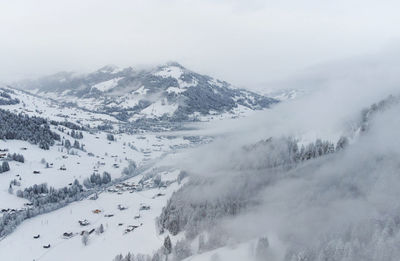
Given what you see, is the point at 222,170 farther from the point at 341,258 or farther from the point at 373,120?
the point at 341,258

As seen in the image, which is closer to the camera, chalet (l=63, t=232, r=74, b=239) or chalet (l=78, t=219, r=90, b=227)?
chalet (l=63, t=232, r=74, b=239)

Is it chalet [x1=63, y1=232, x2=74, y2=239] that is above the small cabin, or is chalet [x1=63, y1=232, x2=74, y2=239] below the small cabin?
above

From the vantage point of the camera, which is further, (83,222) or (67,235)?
(83,222)

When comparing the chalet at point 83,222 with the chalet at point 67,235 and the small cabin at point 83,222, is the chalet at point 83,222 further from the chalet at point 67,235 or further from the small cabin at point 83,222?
the chalet at point 67,235

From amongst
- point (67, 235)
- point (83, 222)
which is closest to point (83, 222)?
point (83, 222)

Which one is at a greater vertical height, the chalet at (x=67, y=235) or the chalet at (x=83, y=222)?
the chalet at (x=67, y=235)

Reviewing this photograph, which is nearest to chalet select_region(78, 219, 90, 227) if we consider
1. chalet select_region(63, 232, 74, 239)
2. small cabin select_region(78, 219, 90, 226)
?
small cabin select_region(78, 219, 90, 226)

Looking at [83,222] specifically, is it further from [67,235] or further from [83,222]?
[67,235]

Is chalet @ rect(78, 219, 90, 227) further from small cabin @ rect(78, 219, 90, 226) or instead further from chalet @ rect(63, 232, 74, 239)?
chalet @ rect(63, 232, 74, 239)

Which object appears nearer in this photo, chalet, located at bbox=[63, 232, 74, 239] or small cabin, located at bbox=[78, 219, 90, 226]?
chalet, located at bbox=[63, 232, 74, 239]

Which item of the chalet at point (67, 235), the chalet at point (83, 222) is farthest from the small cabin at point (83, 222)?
the chalet at point (67, 235)

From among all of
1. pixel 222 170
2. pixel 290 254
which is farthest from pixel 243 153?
pixel 290 254

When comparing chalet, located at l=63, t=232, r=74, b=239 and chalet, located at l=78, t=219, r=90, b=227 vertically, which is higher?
chalet, located at l=63, t=232, r=74, b=239
